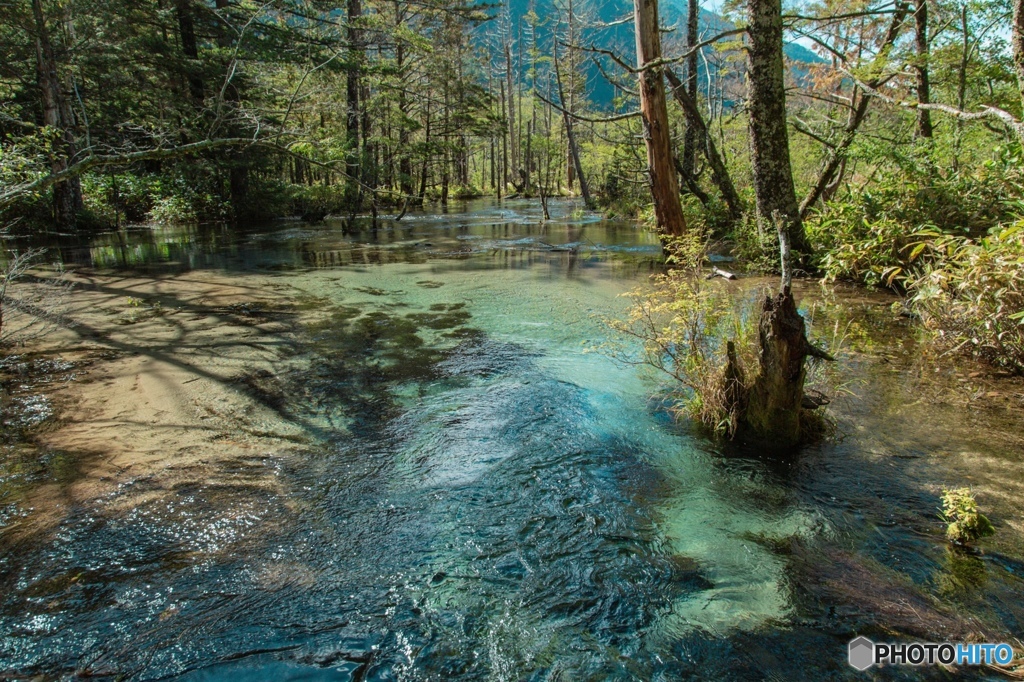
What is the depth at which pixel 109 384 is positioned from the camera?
4.89m

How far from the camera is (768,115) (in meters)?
7.48

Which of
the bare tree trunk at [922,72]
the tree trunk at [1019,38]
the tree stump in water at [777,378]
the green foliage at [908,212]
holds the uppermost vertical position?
the bare tree trunk at [922,72]

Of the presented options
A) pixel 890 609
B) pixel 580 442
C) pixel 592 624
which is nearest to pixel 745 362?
pixel 580 442

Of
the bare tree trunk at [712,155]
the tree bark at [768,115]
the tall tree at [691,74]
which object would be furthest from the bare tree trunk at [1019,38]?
the tall tree at [691,74]

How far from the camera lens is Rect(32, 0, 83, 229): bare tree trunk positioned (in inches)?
475

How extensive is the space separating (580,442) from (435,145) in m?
18.2

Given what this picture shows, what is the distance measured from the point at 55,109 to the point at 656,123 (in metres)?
13.6

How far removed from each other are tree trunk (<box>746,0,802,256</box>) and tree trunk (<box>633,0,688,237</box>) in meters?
1.55

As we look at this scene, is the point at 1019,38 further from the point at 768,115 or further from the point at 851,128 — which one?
the point at 851,128

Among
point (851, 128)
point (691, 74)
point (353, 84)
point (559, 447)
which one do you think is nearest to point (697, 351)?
point (559, 447)

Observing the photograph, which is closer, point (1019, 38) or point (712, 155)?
point (1019, 38)

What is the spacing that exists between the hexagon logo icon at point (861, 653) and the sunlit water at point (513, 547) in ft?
0.16

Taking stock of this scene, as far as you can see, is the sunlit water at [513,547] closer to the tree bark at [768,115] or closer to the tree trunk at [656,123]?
the tree bark at [768,115]

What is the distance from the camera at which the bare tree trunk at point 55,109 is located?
1207cm
